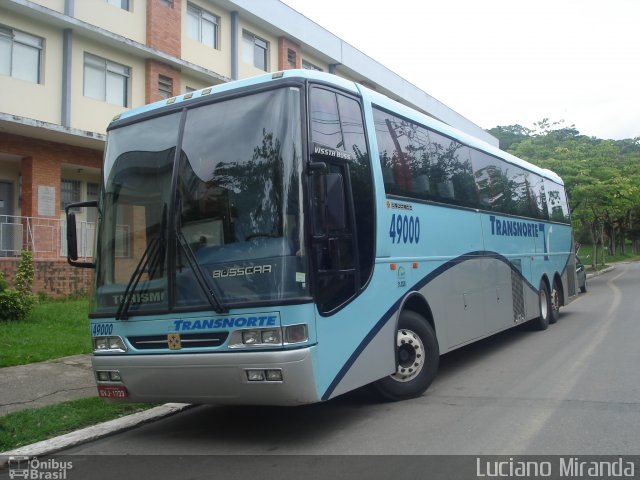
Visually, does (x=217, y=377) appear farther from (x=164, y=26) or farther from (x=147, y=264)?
(x=164, y=26)

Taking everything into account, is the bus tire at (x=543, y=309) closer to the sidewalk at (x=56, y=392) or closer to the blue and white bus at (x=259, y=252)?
the blue and white bus at (x=259, y=252)

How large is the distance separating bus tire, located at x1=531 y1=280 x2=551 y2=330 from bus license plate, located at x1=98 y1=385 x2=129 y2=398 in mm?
9103

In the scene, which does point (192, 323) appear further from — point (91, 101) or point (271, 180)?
point (91, 101)

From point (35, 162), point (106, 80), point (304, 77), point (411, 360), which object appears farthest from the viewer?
point (106, 80)

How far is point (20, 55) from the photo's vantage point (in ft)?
53.5

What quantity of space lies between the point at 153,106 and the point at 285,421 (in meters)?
3.60

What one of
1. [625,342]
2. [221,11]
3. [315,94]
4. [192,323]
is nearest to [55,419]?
[192,323]

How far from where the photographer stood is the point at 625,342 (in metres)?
10.2

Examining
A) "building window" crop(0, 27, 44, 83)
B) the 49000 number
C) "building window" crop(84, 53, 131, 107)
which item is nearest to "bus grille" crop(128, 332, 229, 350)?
the 49000 number

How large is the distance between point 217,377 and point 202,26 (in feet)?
63.7

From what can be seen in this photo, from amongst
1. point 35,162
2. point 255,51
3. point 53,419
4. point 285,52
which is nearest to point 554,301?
point 53,419

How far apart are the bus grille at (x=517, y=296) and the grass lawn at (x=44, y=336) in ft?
23.9

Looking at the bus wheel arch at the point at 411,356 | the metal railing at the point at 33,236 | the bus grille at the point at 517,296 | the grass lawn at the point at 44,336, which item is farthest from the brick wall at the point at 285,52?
the bus wheel arch at the point at 411,356

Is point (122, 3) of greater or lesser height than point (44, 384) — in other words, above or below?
above
